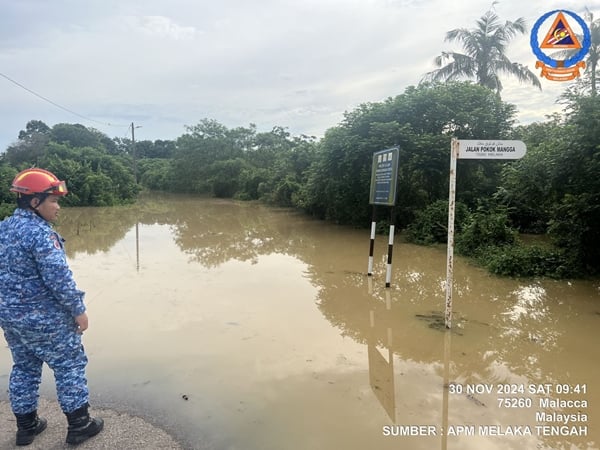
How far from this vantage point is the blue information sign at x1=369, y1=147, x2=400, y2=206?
21.9 feet

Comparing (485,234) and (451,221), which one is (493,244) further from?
(451,221)

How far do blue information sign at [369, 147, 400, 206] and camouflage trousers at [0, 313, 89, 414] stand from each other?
4987mm

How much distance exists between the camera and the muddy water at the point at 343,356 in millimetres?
3254

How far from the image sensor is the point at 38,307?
2719 mm

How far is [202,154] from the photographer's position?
40.0 meters

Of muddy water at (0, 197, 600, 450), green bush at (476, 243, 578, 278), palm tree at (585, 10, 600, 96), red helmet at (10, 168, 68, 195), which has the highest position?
palm tree at (585, 10, 600, 96)

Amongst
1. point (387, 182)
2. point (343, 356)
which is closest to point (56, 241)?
point (343, 356)

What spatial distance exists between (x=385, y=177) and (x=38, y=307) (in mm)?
5492

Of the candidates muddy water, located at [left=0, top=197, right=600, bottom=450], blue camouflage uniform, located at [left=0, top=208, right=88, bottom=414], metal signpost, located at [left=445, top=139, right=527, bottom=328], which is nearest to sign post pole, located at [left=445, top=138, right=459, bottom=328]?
metal signpost, located at [left=445, top=139, right=527, bottom=328]

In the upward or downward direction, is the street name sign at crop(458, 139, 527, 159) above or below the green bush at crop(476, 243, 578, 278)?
above

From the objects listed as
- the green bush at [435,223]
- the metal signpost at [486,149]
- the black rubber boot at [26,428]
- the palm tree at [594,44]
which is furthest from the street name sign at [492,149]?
the palm tree at [594,44]

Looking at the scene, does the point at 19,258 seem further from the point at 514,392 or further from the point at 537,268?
the point at 537,268

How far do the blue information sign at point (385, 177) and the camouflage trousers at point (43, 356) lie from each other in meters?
4.99

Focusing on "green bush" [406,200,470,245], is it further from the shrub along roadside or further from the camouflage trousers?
the camouflage trousers
